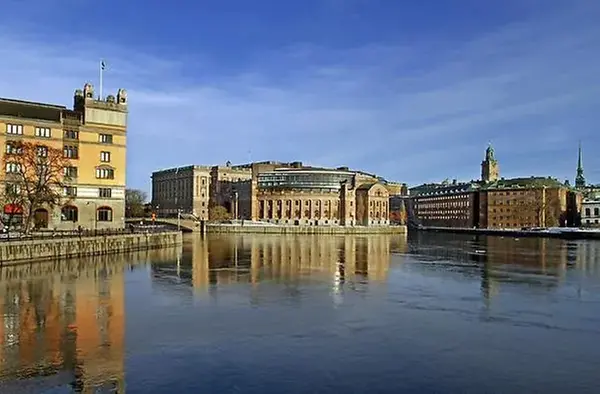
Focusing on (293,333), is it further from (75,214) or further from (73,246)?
(75,214)

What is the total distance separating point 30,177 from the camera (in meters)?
63.8

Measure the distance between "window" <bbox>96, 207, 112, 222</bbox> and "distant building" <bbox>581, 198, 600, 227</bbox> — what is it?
157006 millimetres

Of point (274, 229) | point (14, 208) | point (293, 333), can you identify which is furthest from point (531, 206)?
point (293, 333)

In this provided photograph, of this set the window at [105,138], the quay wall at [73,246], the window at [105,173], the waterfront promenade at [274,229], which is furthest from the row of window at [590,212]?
the window at [105,138]

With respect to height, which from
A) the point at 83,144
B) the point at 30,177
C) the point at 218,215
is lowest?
the point at 218,215

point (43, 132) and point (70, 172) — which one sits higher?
point (43, 132)

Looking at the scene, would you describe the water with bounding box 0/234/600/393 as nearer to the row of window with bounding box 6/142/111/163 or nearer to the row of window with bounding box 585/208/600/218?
the row of window with bounding box 6/142/111/163

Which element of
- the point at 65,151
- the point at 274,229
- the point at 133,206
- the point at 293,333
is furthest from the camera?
the point at 133,206

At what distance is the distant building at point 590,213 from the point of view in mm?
188500

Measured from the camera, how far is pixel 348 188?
187750 millimetres

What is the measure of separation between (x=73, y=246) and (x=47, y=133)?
861 inches

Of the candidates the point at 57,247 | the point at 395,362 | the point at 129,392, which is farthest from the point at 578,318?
the point at 57,247

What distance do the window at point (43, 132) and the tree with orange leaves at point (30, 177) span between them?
2.07 m

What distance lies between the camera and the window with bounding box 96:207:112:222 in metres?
73.3
